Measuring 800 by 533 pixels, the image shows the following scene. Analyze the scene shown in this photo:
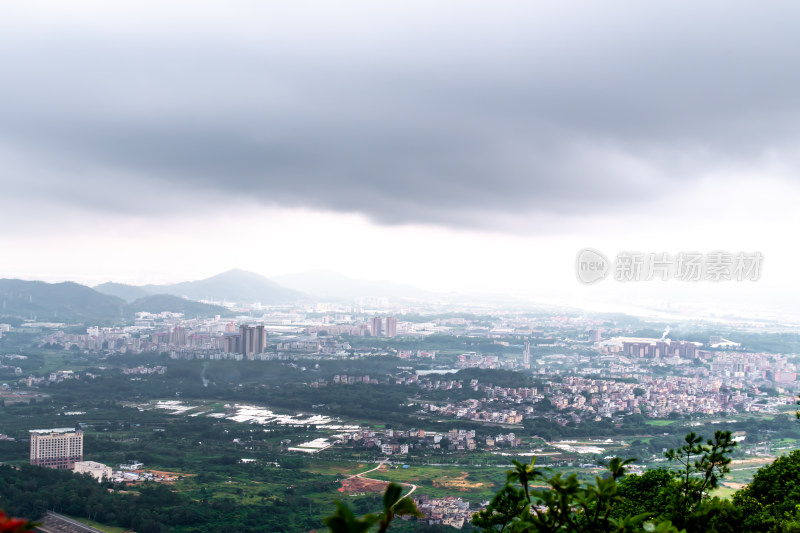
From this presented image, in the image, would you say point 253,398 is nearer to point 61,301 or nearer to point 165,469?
point 165,469

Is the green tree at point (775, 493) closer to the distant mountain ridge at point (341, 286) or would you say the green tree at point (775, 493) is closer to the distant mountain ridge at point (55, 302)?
the distant mountain ridge at point (55, 302)

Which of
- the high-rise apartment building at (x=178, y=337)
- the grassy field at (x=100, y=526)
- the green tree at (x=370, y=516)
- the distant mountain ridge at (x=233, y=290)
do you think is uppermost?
the green tree at (x=370, y=516)

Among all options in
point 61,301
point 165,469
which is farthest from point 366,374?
point 61,301

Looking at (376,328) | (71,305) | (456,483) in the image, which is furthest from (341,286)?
(456,483)

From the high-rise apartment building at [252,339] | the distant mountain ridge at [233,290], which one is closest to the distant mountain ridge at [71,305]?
the distant mountain ridge at [233,290]

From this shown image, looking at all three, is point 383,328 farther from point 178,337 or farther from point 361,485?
point 361,485

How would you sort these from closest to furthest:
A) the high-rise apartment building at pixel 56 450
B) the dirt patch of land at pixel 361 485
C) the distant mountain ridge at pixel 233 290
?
the dirt patch of land at pixel 361 485 → the high-rise apartment building at pixel 56 450 → the distant mountain ridge at pixel 233 290

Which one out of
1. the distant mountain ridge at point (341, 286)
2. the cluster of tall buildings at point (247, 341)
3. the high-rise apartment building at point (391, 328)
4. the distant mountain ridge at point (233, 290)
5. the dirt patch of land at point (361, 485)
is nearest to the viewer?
the dirt patch of land at point (361, 485)
